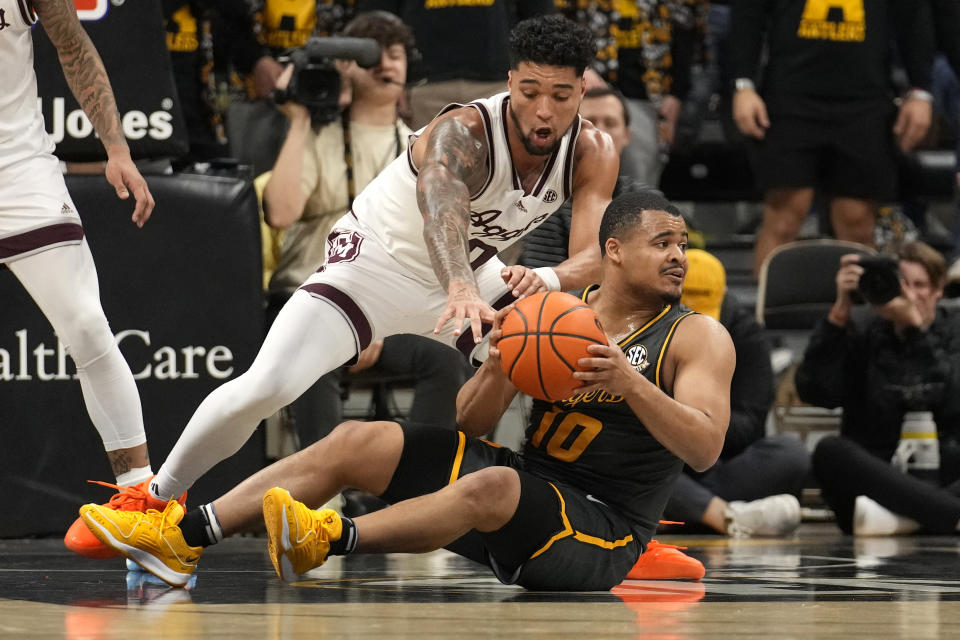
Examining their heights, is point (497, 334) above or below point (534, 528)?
above

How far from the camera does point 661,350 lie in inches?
149

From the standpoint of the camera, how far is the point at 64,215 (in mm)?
4641

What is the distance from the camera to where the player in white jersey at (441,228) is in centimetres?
419

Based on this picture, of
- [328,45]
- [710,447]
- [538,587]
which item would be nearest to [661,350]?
[710,447]

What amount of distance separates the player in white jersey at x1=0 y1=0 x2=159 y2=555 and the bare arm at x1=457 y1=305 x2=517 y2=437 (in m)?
1.27

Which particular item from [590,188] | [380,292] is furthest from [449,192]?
[590,188]

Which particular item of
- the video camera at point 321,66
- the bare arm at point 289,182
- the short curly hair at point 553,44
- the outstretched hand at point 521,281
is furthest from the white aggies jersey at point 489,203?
the bare arm at point 289,182

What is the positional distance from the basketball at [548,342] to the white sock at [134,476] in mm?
1544

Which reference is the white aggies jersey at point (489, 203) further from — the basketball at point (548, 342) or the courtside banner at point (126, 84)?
the courtside banner at point (126, 84)

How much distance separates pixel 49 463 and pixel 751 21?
4.18m

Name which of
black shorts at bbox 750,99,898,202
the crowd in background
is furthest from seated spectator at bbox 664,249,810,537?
black shorts at bbox 750,99,898,202

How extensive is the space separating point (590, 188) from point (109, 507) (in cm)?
173

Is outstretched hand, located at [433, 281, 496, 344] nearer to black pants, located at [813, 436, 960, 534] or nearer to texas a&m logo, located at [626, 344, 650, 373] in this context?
texas a&m logo, located at [626, 344, 650, 373]

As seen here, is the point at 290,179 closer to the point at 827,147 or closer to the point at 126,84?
the point at 126,84
